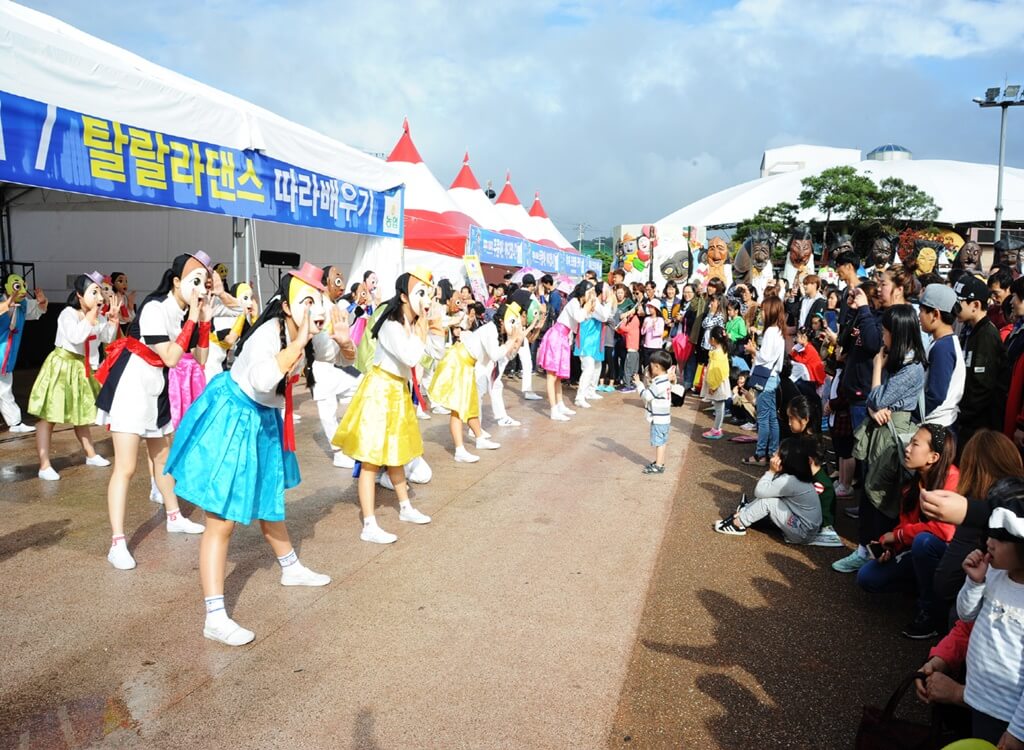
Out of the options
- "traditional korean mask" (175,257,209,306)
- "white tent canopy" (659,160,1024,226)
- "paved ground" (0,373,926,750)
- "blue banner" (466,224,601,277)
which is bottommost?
"paved ground" (0,373,926,750)

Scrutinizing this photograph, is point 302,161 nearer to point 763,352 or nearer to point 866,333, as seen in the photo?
point 763,352

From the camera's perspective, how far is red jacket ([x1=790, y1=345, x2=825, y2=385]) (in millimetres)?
6641

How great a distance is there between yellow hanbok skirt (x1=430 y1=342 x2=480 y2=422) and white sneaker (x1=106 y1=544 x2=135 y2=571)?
3.21 meters

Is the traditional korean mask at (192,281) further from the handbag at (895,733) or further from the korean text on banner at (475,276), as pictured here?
the korean text on banner at (475,276)

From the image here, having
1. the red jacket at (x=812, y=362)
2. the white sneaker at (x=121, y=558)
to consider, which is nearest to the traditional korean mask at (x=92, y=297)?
the white sneaker at (x=121, y=558)

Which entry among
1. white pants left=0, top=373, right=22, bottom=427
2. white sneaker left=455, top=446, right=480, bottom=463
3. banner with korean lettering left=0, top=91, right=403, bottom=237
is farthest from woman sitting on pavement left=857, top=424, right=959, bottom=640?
white pants left=0, top=373, right=22, bottom=427

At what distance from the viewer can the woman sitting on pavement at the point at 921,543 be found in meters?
3.36

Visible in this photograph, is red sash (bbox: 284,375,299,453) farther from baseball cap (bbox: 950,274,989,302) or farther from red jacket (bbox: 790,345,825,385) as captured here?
red jacket (bbox: 790,345,825,385)

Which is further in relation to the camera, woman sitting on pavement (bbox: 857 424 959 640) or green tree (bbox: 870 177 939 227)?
green tree (bbox: 870 177 939 227)

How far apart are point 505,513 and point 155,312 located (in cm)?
268

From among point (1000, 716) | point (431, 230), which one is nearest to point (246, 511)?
point (1000, 716)

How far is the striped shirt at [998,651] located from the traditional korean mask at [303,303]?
109 inches

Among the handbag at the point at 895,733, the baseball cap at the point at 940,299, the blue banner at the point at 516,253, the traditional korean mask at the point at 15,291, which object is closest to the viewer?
the handbag at the point at 895,733

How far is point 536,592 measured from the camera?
12.7 ft
